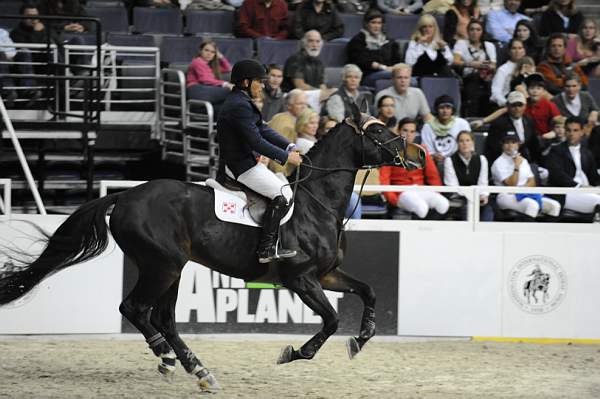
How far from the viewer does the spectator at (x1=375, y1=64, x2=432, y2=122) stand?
12.4 meters

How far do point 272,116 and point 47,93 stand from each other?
8.37 ft

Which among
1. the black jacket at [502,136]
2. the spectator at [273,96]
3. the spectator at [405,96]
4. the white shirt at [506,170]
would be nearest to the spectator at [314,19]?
the spectator at [405,96]

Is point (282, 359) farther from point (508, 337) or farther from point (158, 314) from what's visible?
point (508, 337)

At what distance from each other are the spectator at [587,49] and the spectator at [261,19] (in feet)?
13.3

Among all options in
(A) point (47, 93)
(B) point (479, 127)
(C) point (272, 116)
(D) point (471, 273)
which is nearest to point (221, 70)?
(C) point (272, 116)

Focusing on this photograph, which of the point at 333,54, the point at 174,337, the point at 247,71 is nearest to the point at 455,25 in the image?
the point at 333,54

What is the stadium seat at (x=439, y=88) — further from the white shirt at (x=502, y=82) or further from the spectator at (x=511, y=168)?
the spectator at (x=511, y=168)

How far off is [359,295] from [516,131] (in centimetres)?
502

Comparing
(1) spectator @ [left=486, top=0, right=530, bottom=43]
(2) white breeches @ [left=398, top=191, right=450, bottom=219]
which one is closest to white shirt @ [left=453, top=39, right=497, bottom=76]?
(1) spectator @ [left=486, top=0, right=530, bottom=43]

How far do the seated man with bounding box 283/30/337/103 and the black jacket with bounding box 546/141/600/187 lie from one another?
2730 millimetres

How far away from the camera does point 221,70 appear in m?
13.0

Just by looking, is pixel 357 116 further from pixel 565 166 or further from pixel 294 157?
pixel 565 166

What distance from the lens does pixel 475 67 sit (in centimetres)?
1407

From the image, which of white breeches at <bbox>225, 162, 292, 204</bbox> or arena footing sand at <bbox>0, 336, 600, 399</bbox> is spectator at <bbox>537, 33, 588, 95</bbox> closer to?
arena footing sand at <bbox>0, 336, 600, 399</bbox>
